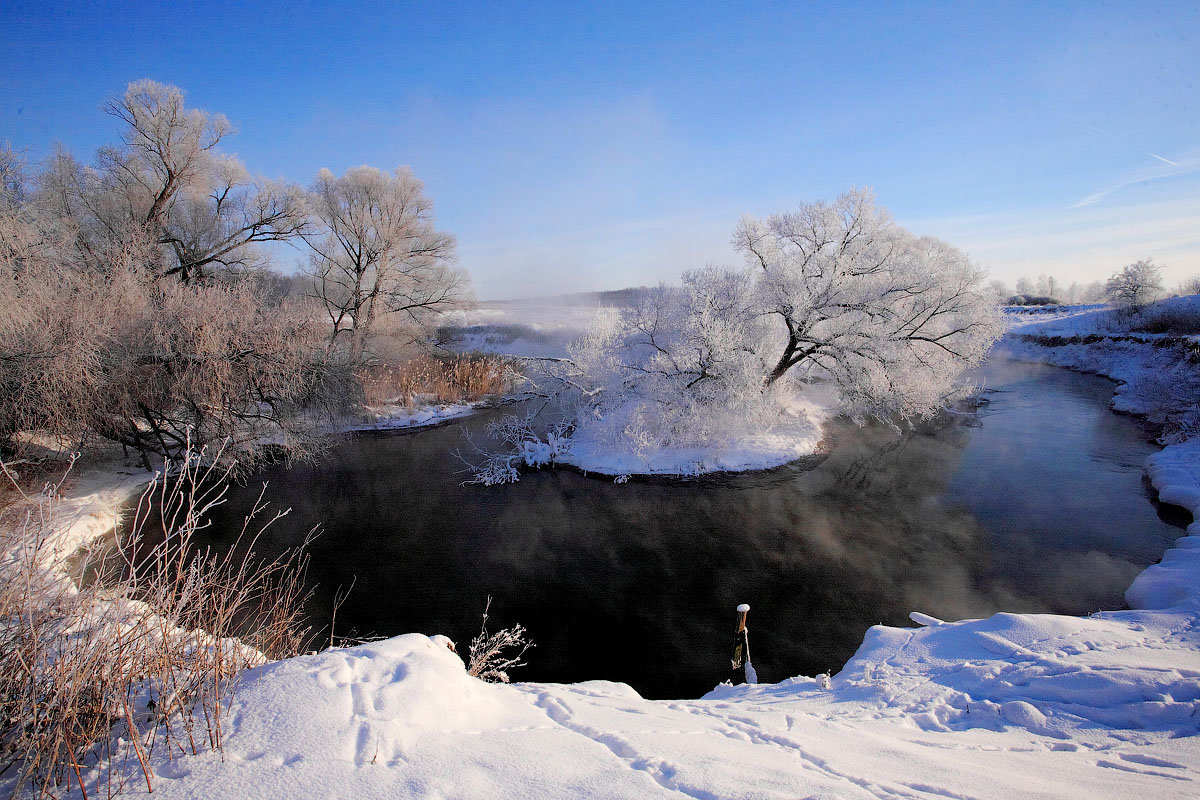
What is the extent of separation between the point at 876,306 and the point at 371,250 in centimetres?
1671

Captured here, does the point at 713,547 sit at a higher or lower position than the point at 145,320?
lower

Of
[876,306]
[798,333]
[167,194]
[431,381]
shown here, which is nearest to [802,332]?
[798,333]

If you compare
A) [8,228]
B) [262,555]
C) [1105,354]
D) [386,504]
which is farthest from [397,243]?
[1105,354]

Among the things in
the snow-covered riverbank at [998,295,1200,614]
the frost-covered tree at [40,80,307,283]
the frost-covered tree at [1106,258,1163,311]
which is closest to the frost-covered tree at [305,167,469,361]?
the frost-covered tree at [40,80,307,283]

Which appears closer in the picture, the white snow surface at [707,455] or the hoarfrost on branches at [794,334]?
the white snow surface at [707,455]

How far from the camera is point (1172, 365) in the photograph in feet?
64.1

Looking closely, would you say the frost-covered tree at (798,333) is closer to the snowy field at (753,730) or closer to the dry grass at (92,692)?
the snowy field at (753,730)

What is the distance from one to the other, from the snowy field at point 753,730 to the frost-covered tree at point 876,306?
9.30m

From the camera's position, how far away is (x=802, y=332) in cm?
1351

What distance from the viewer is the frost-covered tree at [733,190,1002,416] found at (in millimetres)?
13156

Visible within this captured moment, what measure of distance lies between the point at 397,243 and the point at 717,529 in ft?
52.4

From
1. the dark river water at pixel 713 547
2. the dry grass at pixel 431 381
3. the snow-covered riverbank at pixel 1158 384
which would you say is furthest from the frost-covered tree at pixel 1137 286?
the dry grass at pixel 431 381

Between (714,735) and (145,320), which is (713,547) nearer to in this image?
(714,735)

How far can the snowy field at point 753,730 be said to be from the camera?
2.18 m
